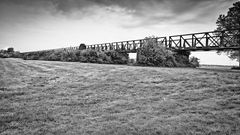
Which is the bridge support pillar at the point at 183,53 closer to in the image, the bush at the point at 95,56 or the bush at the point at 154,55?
the bush at the point at 154,55

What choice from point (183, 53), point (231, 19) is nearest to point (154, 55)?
point (183, 53)

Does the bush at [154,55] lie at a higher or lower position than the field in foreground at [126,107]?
higher

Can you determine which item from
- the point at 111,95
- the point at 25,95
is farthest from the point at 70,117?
the point at 25,95

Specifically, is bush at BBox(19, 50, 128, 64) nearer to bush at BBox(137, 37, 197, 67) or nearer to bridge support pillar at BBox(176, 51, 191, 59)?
bush at BBox(137, 37, 197, 67)

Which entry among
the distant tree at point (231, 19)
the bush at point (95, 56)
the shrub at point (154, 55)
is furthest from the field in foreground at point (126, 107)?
the distant tree at point (231, 19)

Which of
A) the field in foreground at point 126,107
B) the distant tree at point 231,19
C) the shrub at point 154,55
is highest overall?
the distant tree at point 231,19

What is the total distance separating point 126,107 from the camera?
4.48m

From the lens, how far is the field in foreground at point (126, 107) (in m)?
3.28

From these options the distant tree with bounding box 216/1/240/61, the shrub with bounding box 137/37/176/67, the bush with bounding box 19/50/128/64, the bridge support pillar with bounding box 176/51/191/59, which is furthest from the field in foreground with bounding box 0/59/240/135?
the distant tree with bounding box 216/1/240/61

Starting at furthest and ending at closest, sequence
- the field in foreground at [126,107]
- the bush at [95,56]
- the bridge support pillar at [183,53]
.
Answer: the bush at [95,56]
the bridge support pillar at [183,53]
the field in foreground at [126,107]

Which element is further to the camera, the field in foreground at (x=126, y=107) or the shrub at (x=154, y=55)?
the shrub at (x=154, y=55)

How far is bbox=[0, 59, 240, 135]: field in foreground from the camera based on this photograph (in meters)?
3.28

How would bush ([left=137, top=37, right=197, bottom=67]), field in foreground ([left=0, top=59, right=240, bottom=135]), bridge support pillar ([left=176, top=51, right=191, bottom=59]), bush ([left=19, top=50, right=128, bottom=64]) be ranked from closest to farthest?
field in foreground ([left=0, top=59, right=240, bottom=135]), bush ([left=137, top=37, right=197, bottom=67]), bridge support pillar ([left=176, top=51, right=191, bottom=59]), bush ([left=19, top=50, right=128, bottom=64])

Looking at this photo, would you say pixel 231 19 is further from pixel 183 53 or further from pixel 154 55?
pixel 154 55
